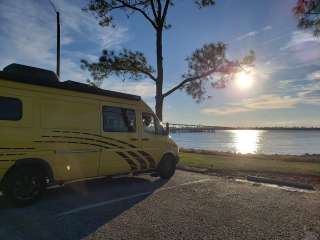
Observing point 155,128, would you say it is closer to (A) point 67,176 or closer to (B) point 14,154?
(A) point 67,176

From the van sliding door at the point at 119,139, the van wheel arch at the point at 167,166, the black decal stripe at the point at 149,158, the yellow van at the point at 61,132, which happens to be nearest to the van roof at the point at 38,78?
the yellow van at the point at 61,132

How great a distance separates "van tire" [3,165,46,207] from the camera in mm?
6355

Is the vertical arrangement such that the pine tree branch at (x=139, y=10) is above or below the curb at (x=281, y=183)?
above

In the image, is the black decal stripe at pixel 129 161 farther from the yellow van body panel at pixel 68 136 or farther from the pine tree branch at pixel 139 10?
the pine tree branch at pixel 139 10

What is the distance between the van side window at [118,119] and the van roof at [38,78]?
509 mm

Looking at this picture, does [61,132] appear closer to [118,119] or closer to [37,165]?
[37,165]

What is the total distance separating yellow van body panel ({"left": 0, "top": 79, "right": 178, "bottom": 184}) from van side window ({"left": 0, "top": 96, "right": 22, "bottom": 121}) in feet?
0.26

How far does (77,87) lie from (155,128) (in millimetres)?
3168

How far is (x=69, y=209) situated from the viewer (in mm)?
6395

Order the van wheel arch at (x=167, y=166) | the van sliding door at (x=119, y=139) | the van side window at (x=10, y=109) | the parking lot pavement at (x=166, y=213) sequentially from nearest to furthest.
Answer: the parking lot pavement at (x=166, y=213), the van side window at (x=10, y=109), the van sliding door at (x=119, y=139), the van wheel arch at (x=167, y=166)

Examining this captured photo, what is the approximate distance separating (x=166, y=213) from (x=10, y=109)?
375 centimetres

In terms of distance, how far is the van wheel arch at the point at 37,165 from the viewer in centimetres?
634

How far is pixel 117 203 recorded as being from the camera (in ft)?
22.8

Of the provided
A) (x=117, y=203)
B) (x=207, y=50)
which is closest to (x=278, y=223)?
(x=117, y=203)
